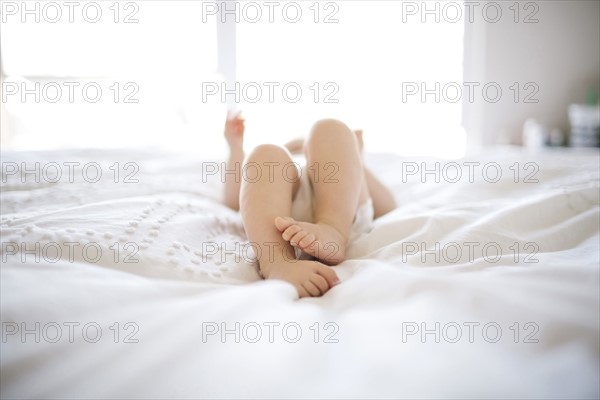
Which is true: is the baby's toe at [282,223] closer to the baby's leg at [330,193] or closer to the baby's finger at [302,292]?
the baby's leg at [330,193]

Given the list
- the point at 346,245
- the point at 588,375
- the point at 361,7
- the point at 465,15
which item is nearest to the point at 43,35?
the point at 361,7

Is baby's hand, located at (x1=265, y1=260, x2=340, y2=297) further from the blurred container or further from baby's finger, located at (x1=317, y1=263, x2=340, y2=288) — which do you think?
the blurred container

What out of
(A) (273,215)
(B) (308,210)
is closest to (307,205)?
(B) (308,210)

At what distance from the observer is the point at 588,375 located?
455 mm

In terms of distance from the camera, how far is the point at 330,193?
84 cm

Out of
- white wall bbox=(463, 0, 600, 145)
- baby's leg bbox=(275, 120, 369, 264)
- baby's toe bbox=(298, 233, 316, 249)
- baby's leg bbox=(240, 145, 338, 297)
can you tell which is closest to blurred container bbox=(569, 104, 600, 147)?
white wall bbox=(463, 0, 600, 145)

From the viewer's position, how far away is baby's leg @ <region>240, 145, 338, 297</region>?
0.67 m

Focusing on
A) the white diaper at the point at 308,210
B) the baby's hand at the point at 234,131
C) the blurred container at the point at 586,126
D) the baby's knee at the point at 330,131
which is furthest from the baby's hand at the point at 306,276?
the blurred container at the point at 586,126

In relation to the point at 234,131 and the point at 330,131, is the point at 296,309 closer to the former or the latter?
the point at 330,131

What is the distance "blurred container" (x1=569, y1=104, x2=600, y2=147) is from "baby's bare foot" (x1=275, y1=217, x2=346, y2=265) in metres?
2.58

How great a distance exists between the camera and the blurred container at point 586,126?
8.93ft

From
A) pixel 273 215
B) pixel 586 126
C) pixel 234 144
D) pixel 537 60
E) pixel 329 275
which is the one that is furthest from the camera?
pixel 537 60

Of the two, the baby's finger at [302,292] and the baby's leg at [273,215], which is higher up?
the baby's leg at [273,215]

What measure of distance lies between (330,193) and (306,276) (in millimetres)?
210
